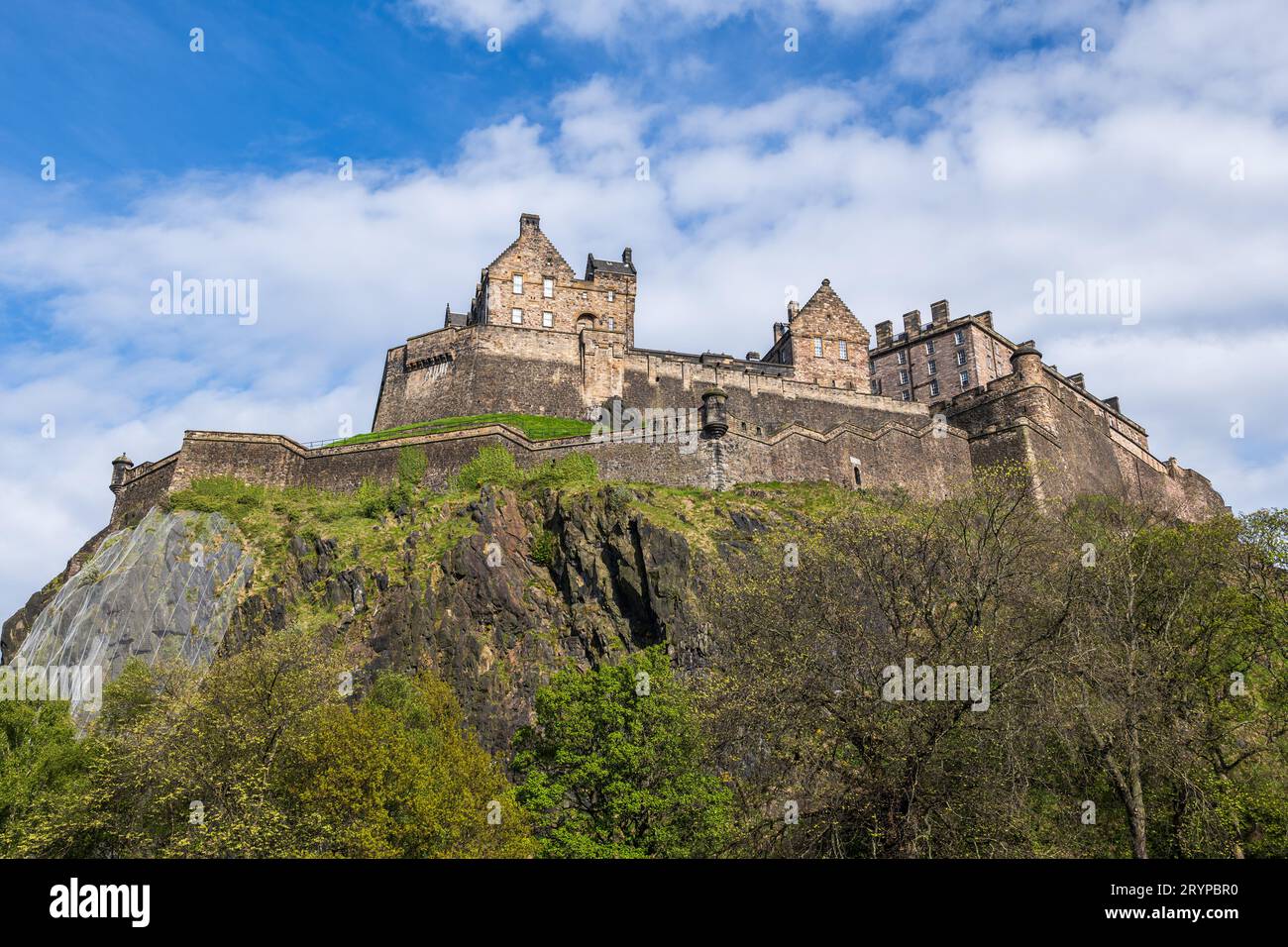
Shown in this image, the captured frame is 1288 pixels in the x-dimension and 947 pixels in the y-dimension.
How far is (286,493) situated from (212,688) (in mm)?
22288

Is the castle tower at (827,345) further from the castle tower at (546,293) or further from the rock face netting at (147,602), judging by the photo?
the rock face netting at (147,602)

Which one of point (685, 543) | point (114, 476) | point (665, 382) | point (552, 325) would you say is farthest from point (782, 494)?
point (114, 476)

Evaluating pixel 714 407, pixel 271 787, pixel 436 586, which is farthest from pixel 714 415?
pixel 271 787

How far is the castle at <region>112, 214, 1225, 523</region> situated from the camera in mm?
48469

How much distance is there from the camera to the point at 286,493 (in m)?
48.3

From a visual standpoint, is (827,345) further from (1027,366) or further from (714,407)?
(714,407)

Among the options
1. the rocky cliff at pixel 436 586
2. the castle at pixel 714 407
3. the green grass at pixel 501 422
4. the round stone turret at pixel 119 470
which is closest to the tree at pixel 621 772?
the rocky cliff at pixel 436 586

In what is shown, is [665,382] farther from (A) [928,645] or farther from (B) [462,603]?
(A) [928,645]

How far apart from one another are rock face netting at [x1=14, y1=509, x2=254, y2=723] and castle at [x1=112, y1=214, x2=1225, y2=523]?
17.6 ft

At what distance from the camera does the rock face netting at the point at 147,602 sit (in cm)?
3806

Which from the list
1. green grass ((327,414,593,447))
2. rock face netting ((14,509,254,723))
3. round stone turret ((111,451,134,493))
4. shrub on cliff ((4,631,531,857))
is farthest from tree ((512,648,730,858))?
round stone turret ((111,451,134,493))

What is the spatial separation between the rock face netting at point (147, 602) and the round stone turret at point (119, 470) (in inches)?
324

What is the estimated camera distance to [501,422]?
52.7m

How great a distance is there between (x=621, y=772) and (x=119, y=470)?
36.8 metres
